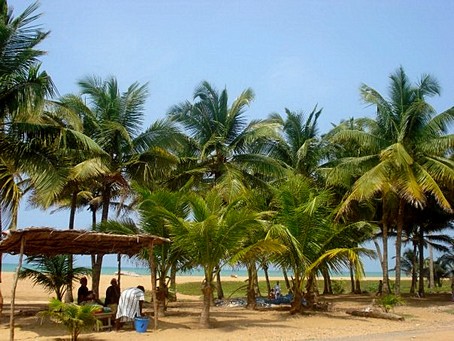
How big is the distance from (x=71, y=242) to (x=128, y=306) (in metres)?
2.30

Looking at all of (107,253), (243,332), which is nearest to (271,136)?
(107,253)

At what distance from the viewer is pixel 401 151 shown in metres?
22.0

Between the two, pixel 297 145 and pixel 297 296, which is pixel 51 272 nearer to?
pixel 297 296

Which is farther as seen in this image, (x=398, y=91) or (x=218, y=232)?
(x=398, y=91)

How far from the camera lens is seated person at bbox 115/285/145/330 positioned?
1405cm

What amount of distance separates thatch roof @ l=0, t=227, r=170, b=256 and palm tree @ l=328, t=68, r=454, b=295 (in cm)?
1031

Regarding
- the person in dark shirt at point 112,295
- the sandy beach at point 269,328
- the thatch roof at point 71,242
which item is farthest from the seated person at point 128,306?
the person in dark shirt at point 112,295

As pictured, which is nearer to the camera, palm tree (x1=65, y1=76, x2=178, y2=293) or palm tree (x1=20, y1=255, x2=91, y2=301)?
palm tree (x1=20, y1=255, x2=91, y2=301)

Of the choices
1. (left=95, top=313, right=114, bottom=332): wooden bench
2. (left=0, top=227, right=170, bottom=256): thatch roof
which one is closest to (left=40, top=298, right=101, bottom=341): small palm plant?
(left=0, top=227, right=170, bottom=256): thatch roof

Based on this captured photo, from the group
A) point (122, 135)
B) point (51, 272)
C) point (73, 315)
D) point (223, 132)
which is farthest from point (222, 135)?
point (73, 315)

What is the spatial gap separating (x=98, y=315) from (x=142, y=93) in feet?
35.7

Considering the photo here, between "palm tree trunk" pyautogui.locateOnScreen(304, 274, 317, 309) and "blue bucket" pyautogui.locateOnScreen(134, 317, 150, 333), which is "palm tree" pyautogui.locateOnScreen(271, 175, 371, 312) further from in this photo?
"blue bucket" pyautogui.locateOnScreen(134, 317, 150, 333)

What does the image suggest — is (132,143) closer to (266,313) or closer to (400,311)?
(266,313)

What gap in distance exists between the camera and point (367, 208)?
28.8 m
